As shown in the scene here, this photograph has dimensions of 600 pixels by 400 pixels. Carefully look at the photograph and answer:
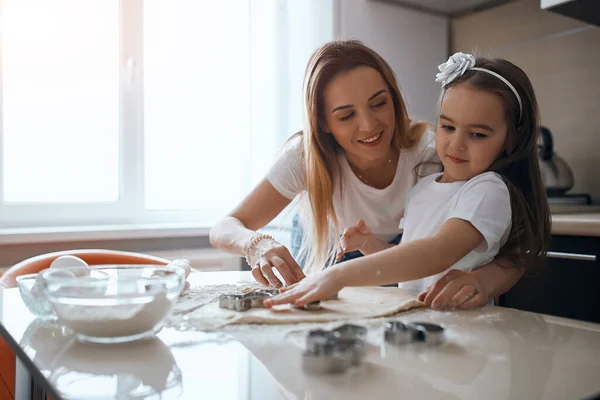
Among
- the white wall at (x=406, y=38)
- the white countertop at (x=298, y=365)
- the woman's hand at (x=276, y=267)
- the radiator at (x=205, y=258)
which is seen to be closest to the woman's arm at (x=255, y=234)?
the woman's hand at (x=276, y=267)

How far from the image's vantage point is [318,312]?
2.52ft

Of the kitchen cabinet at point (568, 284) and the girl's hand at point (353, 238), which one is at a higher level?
the girl's hand at point (353, 238)

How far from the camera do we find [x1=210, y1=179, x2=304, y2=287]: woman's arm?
1032 mm

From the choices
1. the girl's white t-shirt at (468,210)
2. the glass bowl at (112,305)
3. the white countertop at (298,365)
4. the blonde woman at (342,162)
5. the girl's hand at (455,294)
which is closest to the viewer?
the white countertop at (298,365)

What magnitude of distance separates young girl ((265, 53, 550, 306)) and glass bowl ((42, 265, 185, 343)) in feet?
1.11

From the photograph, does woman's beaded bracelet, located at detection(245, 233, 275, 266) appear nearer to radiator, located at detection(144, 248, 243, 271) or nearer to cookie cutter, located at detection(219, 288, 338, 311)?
cookie cutter, located at detection(219, 288, 338, 311)

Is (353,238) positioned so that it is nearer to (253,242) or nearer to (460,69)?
(253,242)

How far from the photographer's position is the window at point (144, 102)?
7.89 ft

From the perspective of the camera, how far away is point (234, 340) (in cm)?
65

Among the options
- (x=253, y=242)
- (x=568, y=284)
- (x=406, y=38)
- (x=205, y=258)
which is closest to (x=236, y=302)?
(x=253, y=242)

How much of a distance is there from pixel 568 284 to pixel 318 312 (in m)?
1.20

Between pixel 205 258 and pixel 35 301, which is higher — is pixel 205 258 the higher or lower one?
the lower one

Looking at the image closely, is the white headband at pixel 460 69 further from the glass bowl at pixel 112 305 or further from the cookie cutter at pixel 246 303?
the glass bowl at pixel 112 305

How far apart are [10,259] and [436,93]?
1931 millimetres
